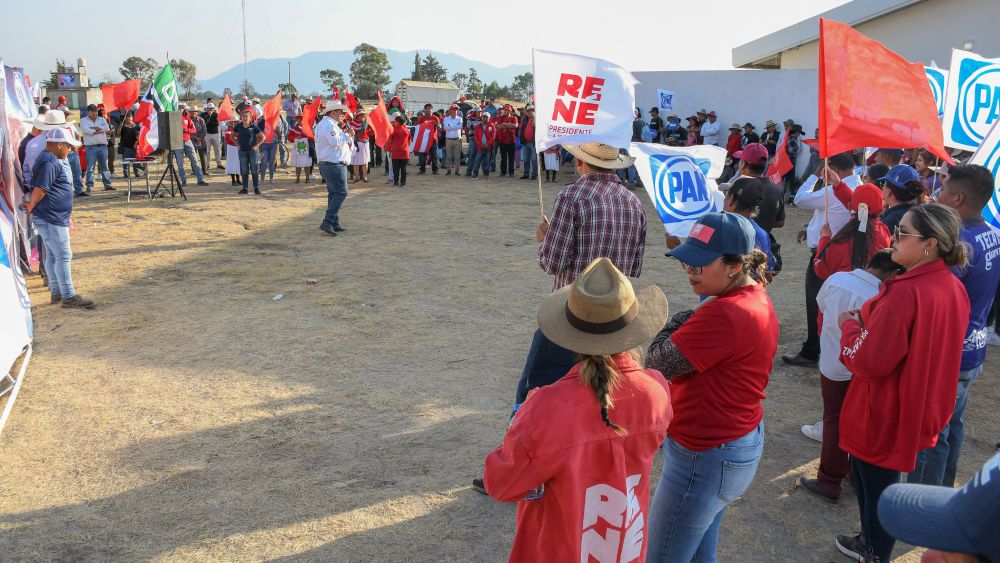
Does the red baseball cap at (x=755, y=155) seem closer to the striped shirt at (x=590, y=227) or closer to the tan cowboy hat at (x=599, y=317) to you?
the striped shirt at (x=590, y=227)

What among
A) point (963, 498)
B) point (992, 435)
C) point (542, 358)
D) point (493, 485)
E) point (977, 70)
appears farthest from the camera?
point (977, 70)

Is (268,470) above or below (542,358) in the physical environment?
below

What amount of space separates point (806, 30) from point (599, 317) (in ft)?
72.0

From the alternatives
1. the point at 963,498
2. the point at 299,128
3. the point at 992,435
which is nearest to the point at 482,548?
the point at 963,498

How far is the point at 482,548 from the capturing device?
3.67 m

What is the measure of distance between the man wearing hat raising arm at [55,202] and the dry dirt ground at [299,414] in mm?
457

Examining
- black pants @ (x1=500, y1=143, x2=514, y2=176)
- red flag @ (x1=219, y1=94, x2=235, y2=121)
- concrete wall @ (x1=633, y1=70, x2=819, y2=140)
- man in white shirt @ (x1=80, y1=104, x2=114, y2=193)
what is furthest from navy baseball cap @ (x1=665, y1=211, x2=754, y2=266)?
red flag @ (x1=219, y1=94, x2=235, y2=121)

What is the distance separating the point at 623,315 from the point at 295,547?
2.47m

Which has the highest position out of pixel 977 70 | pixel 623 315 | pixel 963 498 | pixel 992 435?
pixel 977 70

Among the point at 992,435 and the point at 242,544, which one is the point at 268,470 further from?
the point at 992,435

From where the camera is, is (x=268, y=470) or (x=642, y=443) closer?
(x=642, y=443)

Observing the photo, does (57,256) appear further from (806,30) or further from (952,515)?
(806,30)

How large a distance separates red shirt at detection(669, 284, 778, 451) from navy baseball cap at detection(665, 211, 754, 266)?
16cm

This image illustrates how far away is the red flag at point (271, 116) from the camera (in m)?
15.6
